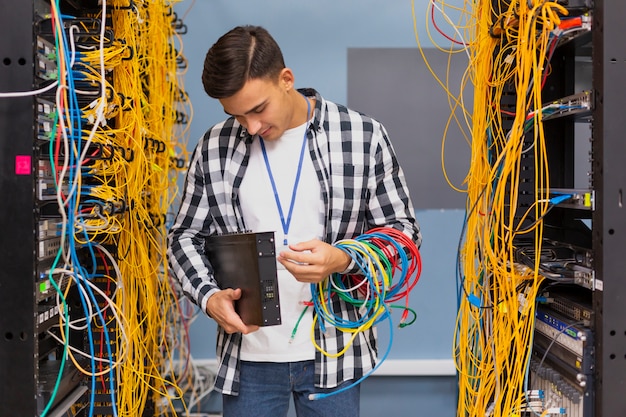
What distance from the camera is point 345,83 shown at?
306cm

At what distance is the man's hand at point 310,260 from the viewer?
1413mm

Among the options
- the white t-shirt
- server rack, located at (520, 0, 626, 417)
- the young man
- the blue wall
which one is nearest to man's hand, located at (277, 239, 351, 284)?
the young man

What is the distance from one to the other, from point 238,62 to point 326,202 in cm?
40

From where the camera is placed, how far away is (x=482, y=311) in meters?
1.75

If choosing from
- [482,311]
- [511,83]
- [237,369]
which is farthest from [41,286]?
[511,83]

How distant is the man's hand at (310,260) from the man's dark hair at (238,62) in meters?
0.39

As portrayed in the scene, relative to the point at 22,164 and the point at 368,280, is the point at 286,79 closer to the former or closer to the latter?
the point at 368,280

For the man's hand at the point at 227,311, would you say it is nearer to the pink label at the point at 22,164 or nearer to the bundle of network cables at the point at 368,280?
the bundle of network cables at the point at 368,280

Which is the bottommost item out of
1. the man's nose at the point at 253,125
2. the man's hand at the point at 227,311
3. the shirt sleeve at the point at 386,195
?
the man's hand at the point at 227,311

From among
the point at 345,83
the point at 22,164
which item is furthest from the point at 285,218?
the point at 345,83

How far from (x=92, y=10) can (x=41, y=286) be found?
3.17 feet
